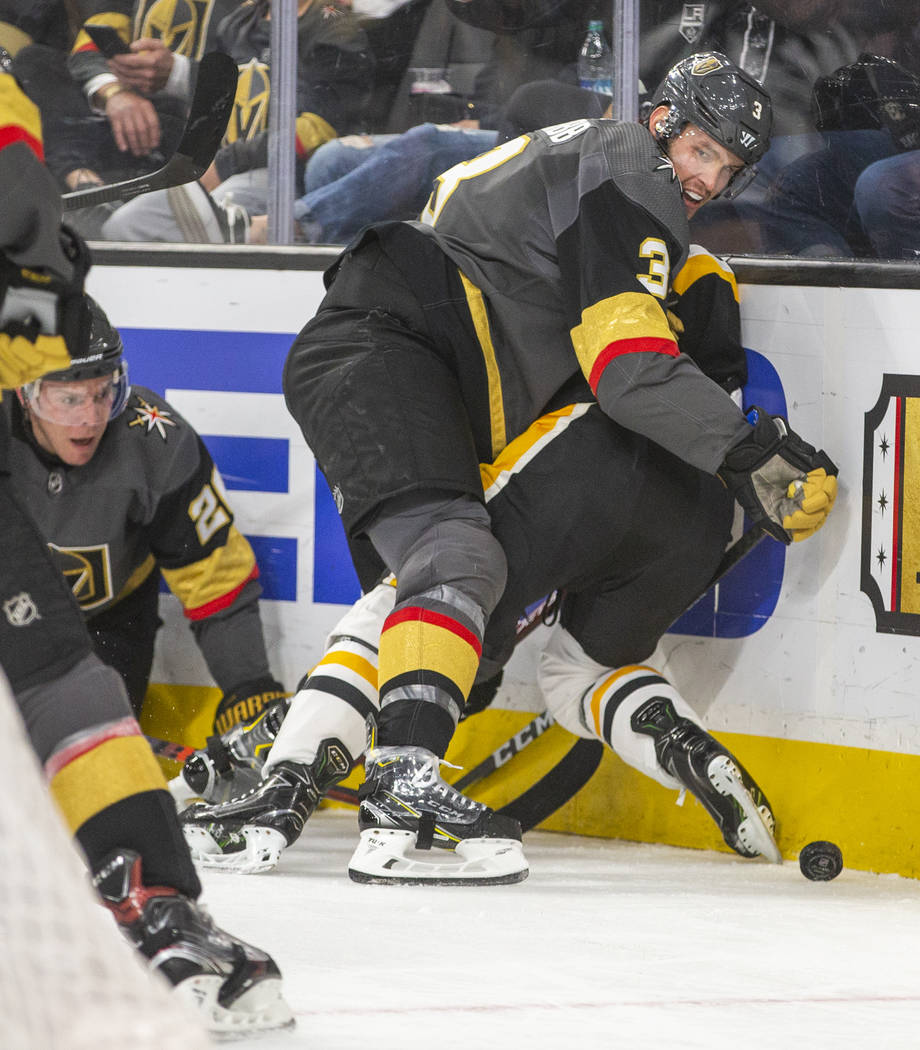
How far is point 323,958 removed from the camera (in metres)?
1.90

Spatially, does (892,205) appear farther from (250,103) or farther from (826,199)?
(250,103)

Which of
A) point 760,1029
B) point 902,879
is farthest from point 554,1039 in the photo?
point 902,879

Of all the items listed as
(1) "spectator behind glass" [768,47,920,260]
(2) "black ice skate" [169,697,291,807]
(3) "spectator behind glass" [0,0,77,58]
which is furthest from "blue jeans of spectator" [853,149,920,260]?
(3) "spectator behind glass" [0,0,77,58]

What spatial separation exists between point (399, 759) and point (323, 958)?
1.57 ft

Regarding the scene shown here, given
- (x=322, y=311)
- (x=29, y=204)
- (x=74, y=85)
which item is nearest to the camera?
(x=29, y=204)

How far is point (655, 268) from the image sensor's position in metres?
2.46

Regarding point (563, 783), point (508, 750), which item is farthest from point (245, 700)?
point (563, 783)

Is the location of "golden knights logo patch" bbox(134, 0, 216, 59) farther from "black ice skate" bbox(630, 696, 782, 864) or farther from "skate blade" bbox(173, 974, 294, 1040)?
"skate blade" bbox(173, 974, 294, 1040)

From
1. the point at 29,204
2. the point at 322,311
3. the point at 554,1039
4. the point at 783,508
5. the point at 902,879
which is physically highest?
the point at 29,204

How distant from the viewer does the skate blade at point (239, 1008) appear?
1.58 metres

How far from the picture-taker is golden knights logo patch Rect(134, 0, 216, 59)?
3.29 metres

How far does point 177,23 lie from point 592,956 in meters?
2.16

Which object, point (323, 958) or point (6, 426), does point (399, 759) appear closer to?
point (323, 958)

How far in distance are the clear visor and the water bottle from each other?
3.12 ft
